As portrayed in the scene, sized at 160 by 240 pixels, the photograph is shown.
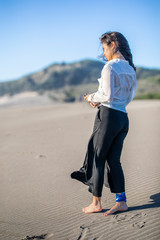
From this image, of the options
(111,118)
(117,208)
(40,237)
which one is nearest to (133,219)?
(117,208)

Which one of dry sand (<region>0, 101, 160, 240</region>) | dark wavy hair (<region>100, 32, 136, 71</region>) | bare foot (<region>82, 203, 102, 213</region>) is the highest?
dark wavy hair (<region>100, 32, 136, 71</region>)

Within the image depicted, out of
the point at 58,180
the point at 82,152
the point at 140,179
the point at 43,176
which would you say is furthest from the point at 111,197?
the point at 82,152

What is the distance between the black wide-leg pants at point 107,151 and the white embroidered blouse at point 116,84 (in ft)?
0.33

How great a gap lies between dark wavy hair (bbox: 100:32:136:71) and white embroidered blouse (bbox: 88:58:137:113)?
156mm

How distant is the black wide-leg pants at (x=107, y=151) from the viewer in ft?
10.6

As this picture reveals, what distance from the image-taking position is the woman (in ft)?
10.5

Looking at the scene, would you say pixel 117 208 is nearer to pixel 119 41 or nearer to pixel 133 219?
pixel 133 219

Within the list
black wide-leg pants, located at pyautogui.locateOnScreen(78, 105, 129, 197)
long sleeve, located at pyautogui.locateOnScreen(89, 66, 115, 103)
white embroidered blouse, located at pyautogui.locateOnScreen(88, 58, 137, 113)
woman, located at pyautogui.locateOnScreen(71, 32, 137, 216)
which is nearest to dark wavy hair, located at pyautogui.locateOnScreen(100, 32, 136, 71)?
woman, located at pyautogui.locateOnScreen(71, 32, 137, 216)

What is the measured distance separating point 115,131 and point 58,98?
126ft

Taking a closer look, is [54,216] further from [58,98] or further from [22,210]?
[58,98]

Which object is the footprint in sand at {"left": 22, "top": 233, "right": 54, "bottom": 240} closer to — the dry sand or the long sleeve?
the dry sand

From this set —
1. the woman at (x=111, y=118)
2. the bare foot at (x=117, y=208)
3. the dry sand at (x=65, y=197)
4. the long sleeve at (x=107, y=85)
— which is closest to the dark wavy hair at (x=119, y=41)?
the woman at (x=111, y=118)

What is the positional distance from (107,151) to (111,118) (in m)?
0.40

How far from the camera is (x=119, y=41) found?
3312mm
